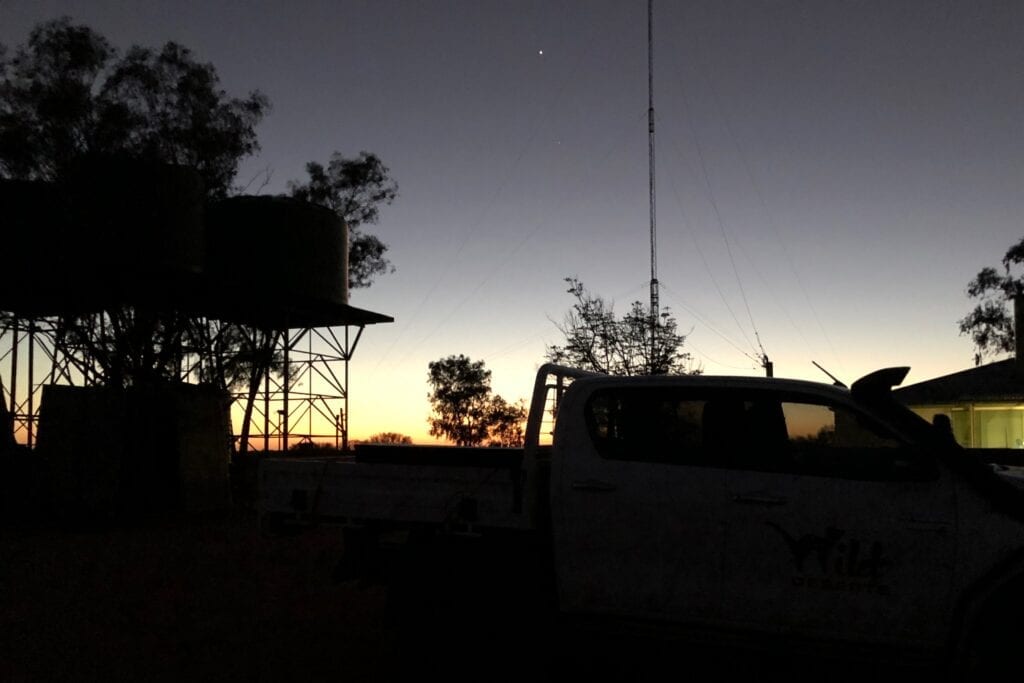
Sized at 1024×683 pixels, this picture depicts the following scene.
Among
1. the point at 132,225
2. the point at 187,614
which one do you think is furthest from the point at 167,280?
the point at 187,614

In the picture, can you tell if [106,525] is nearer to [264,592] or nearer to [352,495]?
[264,592]

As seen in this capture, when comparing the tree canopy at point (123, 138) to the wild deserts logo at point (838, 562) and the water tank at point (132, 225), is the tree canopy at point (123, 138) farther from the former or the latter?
the wild deserts logo at point (838, 562)

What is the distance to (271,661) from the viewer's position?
6.34m

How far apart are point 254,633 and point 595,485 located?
3.75 metres

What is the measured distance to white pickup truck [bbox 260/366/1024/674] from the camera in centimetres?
439

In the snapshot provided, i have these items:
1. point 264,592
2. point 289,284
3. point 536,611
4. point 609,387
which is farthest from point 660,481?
point 289,284

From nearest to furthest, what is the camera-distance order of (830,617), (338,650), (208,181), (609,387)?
(830,617)
(609,387)
(338,650)
(208,181)

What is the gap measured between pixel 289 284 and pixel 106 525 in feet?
35.0

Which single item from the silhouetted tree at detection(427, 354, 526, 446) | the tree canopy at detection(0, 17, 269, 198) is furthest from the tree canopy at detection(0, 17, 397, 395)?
the silhouetted tree at detection(427, 354, 526, 446)

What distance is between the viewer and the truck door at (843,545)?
4.41m

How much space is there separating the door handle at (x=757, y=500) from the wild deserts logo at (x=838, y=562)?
13 centimetres

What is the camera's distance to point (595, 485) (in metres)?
4.86

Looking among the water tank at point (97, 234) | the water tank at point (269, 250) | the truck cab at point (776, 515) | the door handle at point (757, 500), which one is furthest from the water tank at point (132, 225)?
the door handle at point (757, 500)

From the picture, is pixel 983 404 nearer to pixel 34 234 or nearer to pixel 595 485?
pixel 595 485
